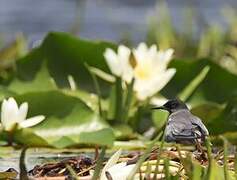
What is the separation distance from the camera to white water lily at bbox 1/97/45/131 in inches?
104

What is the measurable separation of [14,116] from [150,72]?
56cm

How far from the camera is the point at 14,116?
105 inches

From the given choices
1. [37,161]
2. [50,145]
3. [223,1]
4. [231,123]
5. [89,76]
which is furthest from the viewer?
[223,1]

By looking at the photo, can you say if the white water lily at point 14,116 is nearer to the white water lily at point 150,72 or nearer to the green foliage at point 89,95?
the green foliage at point 89,95

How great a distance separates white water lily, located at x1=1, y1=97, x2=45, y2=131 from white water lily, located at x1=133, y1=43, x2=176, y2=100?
18.1 inches

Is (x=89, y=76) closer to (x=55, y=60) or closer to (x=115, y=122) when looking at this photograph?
(x=55, y=60)

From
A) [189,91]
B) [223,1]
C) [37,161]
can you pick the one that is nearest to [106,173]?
[37,161]

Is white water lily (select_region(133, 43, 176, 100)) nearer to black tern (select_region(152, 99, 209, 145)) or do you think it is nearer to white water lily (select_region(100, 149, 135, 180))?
black tern (select_region(152, 99, 209, 145))

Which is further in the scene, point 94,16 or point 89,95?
point 94,16

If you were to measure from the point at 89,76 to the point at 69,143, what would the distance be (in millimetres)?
666

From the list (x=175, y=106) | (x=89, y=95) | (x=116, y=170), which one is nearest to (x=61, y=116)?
(x=89, y=95)

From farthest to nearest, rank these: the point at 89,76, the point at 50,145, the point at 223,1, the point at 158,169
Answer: the point at 223,1 → the point at 89,76 → the point at 50,145 → the point at 158,169

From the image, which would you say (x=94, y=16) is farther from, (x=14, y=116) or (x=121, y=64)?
(x=14, y=116)

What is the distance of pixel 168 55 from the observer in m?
3.02
